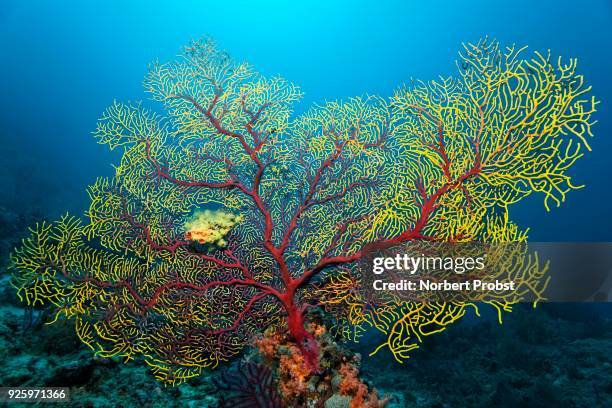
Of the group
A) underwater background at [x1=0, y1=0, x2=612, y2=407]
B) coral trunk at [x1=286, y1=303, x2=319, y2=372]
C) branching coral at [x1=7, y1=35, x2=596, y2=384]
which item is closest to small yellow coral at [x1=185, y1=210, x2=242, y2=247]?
branching coral at [x1=7, y1=35, x2=596, y2=384]

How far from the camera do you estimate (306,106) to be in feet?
280

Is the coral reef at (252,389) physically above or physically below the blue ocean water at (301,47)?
below

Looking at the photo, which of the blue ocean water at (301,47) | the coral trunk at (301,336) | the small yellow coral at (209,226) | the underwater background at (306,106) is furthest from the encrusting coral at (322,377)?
the blue ocean water at (301,47)

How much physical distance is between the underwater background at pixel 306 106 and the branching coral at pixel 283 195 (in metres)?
0.90

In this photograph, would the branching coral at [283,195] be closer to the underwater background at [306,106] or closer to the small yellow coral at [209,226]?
the small yellow coral at [209,226]

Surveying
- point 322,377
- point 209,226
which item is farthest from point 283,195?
point 322,377

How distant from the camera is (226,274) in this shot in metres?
4.36

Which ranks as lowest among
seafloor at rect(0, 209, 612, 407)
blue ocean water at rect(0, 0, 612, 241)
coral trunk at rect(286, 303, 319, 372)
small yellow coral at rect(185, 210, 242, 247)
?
seafloor at rect(0, 209, 612, 407)

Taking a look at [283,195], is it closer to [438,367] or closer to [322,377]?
[322,377]

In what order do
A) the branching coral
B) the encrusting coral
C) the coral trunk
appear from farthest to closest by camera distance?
the coral trunk, the branching coral, the encrusting coral

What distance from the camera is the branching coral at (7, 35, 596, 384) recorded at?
348cm

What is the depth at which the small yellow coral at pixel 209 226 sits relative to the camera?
412 centimetres

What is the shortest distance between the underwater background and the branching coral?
904 mm

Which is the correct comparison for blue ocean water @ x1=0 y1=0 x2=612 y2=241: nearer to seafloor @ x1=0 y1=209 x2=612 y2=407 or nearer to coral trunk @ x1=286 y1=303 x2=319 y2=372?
seafloor @ x1=0 y1=209 x2=612 y2=407
